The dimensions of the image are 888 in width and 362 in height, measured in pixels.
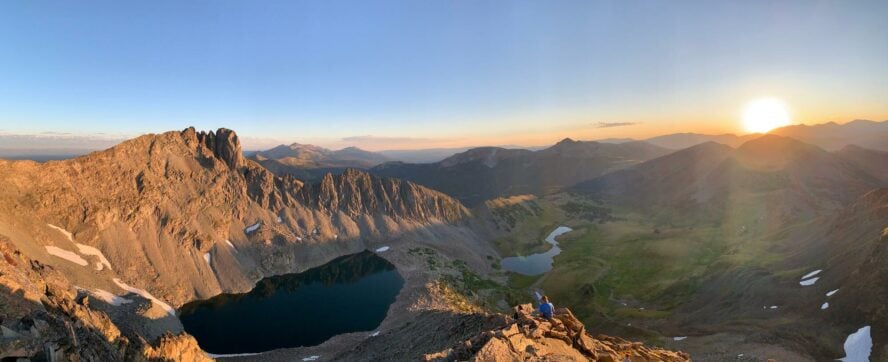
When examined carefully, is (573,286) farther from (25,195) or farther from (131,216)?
(25,195)

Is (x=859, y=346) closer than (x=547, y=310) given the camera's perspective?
No

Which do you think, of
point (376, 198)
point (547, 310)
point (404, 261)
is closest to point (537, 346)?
point (547, 310)

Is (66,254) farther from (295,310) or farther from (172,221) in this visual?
(295,310)

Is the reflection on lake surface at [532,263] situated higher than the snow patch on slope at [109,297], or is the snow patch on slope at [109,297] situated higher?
the snow patch on slope at [109,297]

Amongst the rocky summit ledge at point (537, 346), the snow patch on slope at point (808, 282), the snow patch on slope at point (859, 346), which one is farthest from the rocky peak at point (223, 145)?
the snow patch on slope at point (859, 346)

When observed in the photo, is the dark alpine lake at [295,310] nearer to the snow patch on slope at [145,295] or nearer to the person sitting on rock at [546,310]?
the snow patch on slope at [145,295]

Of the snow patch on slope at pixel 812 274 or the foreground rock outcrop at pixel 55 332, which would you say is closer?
the foreground rock outcrop at pixel 55 332

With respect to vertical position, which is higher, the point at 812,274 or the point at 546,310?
the point at 546,310

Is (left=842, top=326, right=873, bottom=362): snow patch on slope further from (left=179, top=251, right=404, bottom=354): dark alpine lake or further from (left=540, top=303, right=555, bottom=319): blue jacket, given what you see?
(left=179, top=251, right=404, bottom=354): dark alpine lake

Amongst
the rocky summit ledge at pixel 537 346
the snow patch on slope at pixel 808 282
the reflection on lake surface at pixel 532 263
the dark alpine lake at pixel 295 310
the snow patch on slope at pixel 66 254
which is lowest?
the reflection on lake surface at pixel 532 263
